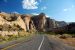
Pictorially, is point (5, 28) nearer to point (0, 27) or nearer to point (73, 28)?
point (0, 27)

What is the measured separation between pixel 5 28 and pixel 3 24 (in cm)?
296

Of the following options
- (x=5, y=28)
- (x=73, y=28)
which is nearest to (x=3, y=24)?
(x=5, y=28)

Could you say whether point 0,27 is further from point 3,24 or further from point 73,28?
point 73,28

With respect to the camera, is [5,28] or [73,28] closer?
[5,28]

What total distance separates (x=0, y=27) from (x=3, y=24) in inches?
173

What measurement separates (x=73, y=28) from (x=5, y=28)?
10485 centimetres

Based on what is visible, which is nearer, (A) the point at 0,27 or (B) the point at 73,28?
(A) the point at 0,27

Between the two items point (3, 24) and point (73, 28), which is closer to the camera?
point (3, 24)

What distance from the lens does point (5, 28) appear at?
8400cm

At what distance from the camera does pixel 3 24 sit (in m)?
85.8

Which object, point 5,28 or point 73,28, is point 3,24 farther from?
point 73,28

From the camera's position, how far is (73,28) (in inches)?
6900
